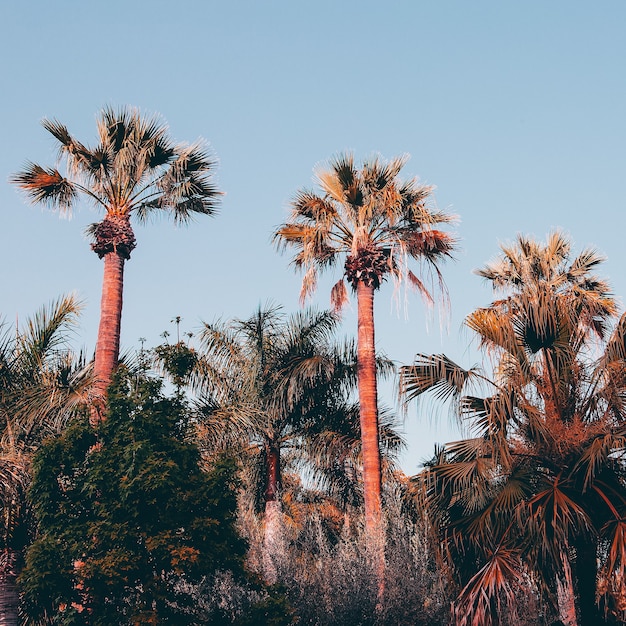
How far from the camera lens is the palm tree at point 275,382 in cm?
2280

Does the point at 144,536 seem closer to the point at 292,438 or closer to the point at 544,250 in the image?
the point at 292,438

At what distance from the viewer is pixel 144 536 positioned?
14070 mm

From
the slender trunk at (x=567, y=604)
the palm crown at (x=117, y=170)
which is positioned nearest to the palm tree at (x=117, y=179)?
the palm crown at (x=117, y=170)

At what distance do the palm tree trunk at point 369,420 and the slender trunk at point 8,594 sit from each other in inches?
258

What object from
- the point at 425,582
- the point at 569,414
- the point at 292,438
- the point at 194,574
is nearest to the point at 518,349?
the point at 569,414

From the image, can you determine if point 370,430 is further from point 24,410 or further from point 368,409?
point 24,410

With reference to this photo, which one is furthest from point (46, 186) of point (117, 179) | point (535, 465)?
point (535, 465)

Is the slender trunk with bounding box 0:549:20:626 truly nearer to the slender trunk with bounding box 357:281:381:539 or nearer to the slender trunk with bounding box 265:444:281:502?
the slender trunk with bounding box 357:281:381:539

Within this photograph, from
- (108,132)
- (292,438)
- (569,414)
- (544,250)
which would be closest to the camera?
(569,414)

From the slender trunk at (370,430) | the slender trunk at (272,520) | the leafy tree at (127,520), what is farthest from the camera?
the slender trunk at (272,520)

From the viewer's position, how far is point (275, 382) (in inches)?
919

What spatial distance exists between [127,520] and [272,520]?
7730mm

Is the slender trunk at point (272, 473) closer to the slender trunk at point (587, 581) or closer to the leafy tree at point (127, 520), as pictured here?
the leafy tree at point (127, 520)

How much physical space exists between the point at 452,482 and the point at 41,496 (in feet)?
22.2
